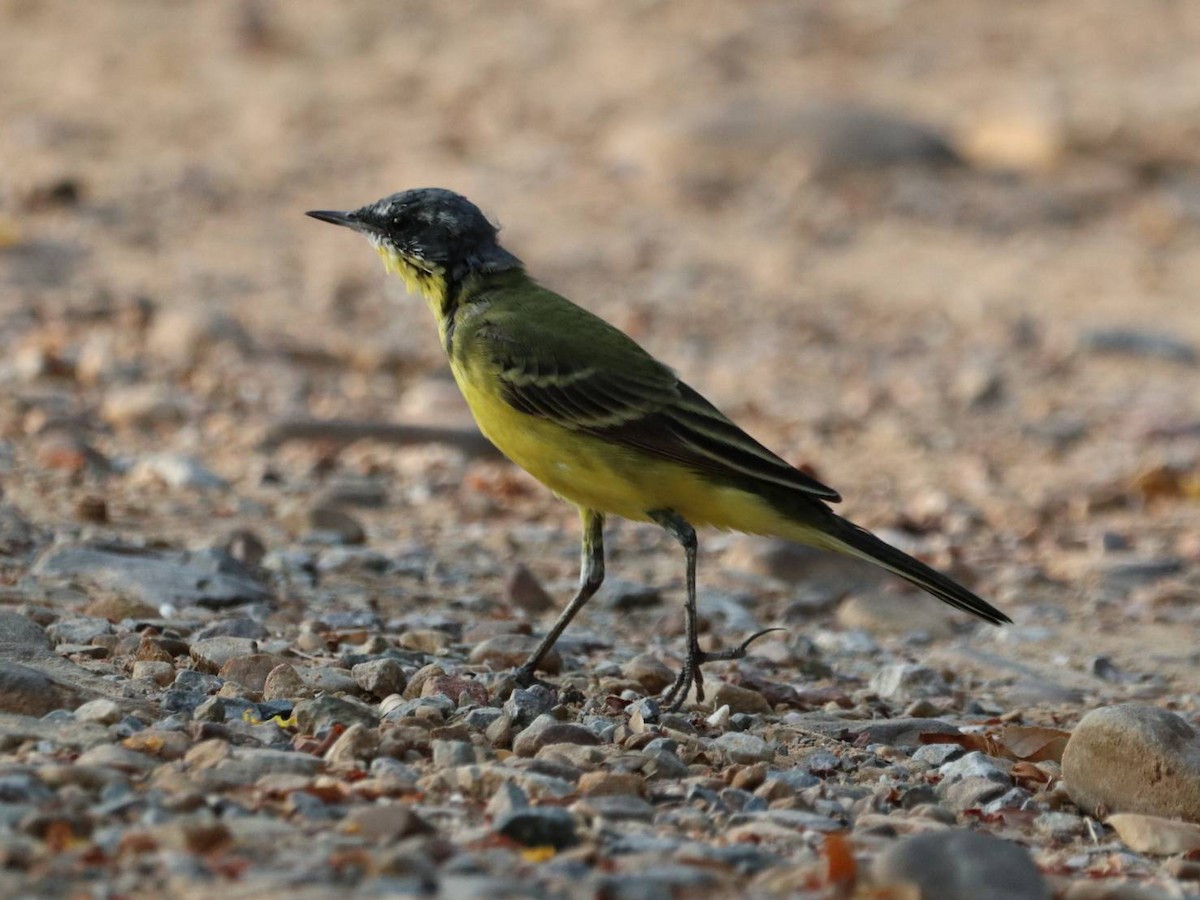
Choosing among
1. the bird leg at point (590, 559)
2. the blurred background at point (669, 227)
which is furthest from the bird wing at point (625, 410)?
the blurred background at point (669, 227)

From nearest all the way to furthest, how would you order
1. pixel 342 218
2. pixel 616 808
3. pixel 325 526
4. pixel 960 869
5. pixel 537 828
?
pixel 960 869 < pixel 537 828 < pixel 616 808 < pixel 342 218 < pixel 325 526

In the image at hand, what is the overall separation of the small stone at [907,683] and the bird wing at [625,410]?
877 millimetres

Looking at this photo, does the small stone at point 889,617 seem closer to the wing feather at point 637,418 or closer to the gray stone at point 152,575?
the wing feather at point 637,418

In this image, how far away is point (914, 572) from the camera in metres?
6.16

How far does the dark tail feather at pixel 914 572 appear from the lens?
6.13m

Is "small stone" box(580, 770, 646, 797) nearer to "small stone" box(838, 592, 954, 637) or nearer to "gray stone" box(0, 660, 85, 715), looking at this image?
"gray stone" box(0, 660, 85, 715)

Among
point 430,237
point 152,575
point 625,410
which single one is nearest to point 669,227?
point 430,237

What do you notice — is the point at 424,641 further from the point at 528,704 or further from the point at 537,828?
the point at 537,828

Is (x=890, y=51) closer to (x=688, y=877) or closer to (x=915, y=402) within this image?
(x=915, y=402)

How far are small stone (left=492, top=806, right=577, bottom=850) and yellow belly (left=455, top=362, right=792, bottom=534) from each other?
6.71 ft

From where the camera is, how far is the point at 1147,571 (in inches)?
347

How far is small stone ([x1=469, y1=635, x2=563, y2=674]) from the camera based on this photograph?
646 cm

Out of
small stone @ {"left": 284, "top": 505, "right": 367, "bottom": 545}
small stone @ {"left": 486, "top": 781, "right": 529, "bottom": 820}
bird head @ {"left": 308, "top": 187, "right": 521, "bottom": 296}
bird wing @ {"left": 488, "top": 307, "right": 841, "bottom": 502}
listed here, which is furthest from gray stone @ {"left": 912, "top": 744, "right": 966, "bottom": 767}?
small stone @ {"left": 284, "top": 505, "right": 367, "bottom": 545}

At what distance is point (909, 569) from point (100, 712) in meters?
2.65
